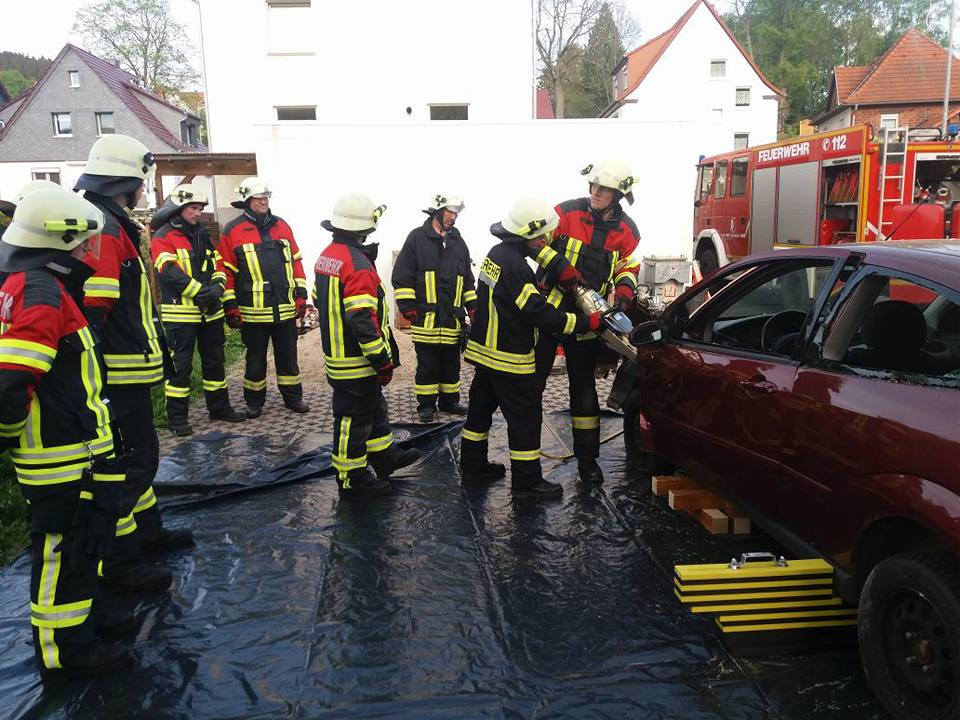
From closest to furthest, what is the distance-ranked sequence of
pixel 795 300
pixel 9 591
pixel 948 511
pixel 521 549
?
pixel 948 511 → pixel 9 591 → pixel 521 549 → pixel 795 300

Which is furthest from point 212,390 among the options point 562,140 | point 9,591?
point 562,140

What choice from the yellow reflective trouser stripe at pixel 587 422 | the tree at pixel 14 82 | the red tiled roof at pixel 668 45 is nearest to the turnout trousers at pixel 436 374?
the yellow reflective trouser stripe at pixel 587 422

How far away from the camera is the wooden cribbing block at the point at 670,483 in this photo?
4391 mm

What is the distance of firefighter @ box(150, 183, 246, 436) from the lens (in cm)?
625

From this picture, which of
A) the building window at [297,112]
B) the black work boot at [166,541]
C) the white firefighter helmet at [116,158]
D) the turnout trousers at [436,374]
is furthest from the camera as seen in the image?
the building window at [297,112]

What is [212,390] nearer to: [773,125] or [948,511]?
[948,511]

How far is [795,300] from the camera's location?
912 centimetres

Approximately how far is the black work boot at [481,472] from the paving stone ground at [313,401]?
151 centimetres

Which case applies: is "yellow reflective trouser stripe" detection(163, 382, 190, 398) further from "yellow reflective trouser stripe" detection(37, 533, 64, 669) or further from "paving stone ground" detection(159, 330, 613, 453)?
"yellow reflective trouser stripe" detection(37, 533, 64, 669)

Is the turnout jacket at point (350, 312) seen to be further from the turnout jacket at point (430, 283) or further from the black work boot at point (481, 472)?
the turnout jacket at point (430, 283)

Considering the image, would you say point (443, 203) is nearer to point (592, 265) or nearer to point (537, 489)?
point (592, 265)

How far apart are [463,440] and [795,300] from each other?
5423mm

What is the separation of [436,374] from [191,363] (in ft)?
6.52

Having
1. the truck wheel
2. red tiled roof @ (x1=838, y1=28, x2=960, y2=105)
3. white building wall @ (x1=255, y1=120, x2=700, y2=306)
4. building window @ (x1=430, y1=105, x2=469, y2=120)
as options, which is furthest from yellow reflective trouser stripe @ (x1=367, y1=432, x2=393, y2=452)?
red tiled roof @ (x1=838, y1=28, x2=960, y2=105)
